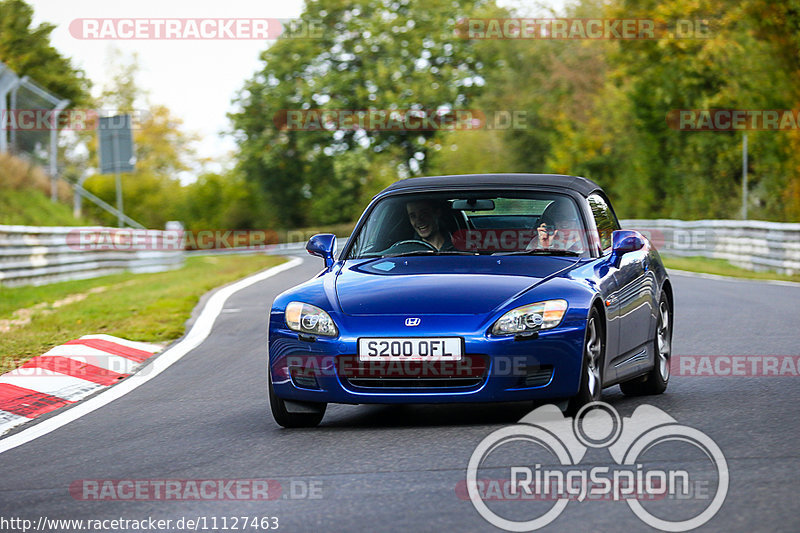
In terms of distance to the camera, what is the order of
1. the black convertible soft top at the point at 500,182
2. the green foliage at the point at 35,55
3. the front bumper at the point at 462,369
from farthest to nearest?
1. the green foliage at the point at 35,55
2. the black convertible soft top at the point at 500,182
3. the front bumper at the point at 462,369

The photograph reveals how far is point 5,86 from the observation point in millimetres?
30766

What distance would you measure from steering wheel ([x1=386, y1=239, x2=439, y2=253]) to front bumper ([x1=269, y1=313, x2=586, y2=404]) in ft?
4.34

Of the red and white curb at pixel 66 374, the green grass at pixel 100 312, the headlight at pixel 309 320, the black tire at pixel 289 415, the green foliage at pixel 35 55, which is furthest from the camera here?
the green foliage at pixel 35 55

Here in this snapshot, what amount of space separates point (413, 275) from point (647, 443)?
1970mm

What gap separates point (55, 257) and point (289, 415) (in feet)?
63.5

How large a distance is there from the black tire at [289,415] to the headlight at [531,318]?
1253 millimetres

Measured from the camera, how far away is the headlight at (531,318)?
23.4 ft

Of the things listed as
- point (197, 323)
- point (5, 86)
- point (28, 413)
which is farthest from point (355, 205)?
point (28, 413)

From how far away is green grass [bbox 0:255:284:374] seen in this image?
13.0m

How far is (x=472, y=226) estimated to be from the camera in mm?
8789

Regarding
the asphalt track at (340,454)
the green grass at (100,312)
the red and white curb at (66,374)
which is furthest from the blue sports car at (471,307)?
the green grass at (100,312)

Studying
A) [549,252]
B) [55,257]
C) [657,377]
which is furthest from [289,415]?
[55,257]

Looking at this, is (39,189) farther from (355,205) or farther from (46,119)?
(355,205)

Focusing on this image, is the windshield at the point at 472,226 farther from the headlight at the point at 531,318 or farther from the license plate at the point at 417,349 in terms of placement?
the license plate at the point at 417,349
